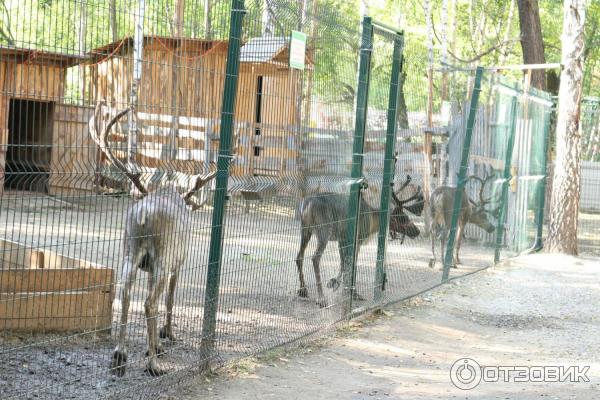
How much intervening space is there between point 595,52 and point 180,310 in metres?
36.1

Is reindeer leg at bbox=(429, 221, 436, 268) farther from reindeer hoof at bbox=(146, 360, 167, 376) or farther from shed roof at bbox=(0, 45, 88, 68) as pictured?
shed roof at bbox=(0, 45, 88, 68)

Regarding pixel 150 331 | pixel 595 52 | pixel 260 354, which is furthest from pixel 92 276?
pixel 595 52

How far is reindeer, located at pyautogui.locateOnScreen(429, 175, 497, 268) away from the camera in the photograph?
12242 mm

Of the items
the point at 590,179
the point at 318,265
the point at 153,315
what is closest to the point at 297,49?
the point at 318,265

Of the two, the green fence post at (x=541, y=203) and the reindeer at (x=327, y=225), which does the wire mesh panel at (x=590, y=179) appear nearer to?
the green fence post at (x=541, y=203)

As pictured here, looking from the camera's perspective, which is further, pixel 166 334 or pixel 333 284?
pixel 333 284

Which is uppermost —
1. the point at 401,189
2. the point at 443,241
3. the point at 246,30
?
the point at 246,30

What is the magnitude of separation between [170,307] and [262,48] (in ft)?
7.33

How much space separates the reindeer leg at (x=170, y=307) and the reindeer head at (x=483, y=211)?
693 cm

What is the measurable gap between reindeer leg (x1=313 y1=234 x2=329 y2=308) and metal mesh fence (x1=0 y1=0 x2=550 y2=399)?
20 mm

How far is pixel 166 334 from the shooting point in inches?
288

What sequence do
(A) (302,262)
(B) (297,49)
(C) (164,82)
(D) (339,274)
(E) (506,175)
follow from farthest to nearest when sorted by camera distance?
(E) (506,175)
(D) (339,274)
(A) (302,262)
(B) (297,49)
(C) (164,82)

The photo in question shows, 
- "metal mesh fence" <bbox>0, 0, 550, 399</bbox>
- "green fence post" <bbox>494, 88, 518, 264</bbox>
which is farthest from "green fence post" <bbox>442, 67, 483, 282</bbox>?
"green fence post" <bbox>494, 88, 518, 264</bbox>

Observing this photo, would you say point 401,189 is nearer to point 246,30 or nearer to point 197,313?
point 197,313
